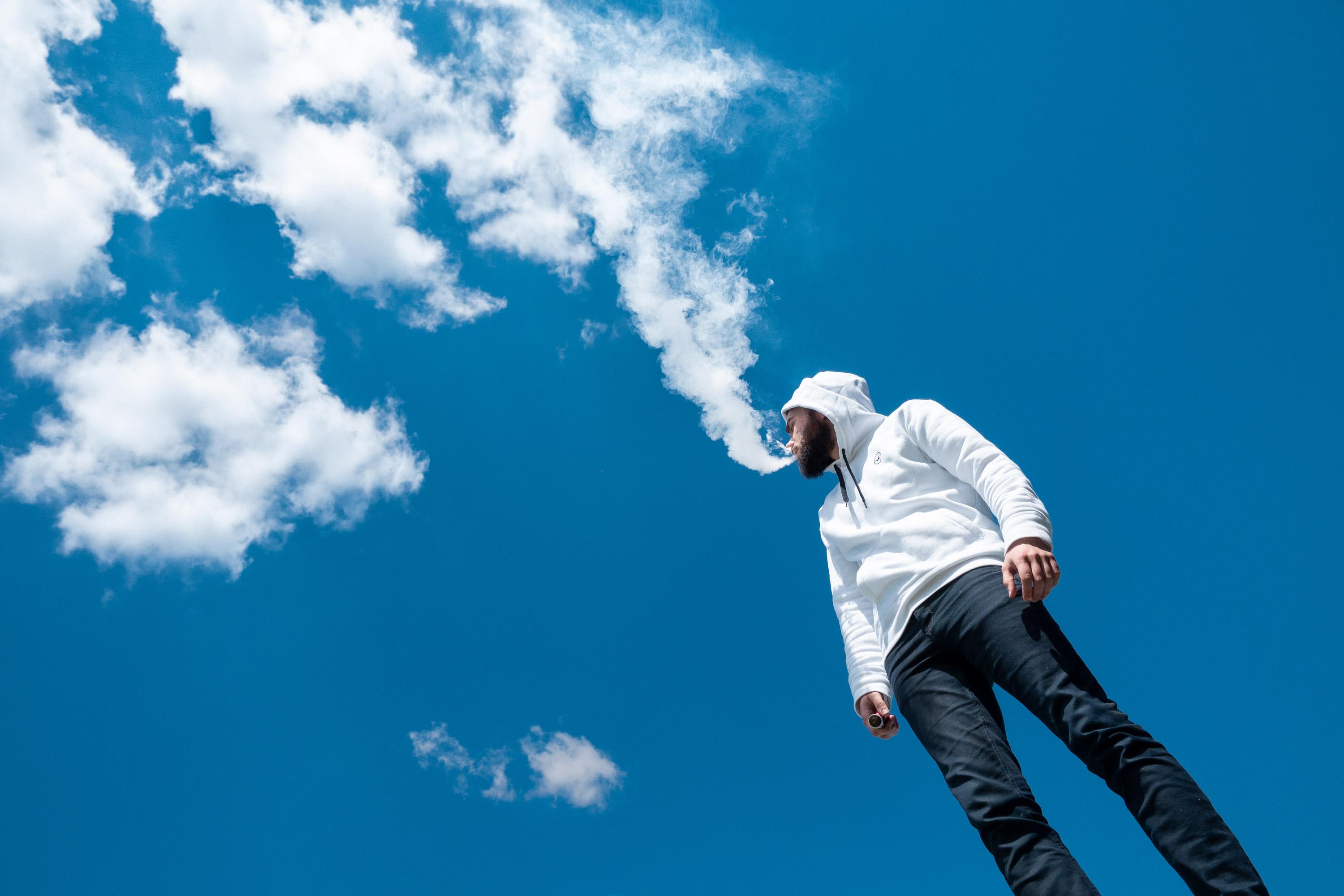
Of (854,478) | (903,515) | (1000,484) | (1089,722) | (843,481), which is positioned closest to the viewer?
(1089,722)

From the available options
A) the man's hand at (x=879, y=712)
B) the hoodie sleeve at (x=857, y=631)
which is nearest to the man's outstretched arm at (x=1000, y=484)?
the hoodie sleeve at (x=857, y=631)

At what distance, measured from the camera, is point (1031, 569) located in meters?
3.23

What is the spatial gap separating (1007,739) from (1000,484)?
3.91 feet

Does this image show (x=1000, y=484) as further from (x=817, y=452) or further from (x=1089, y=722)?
(x=817, y=452)

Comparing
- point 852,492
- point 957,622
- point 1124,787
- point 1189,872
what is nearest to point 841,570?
point 852,492

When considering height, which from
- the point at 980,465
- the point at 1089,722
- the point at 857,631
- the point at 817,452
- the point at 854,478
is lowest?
the point at 1089,722

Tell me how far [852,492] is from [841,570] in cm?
50

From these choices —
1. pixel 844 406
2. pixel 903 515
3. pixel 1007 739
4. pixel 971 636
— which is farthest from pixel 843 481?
pixel 1007 739

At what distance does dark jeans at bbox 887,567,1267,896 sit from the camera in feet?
8.45

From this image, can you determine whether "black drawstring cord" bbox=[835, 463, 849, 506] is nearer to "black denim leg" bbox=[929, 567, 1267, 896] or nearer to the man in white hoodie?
the man in white hoodie

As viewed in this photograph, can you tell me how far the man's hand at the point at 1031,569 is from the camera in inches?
127

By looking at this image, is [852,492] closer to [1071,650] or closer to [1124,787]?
[1071,650]

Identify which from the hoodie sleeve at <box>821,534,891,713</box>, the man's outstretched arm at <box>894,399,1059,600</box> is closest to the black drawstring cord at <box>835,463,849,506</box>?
the hoodie sleeve at <box>821,534,891,713</box>

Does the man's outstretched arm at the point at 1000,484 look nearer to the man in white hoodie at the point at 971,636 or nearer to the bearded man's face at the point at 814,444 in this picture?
the man in white hoodie at the point at 971,636
